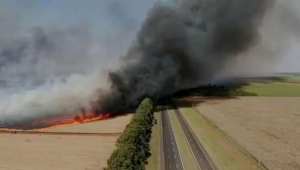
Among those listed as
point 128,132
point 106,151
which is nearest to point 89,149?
point 106,151

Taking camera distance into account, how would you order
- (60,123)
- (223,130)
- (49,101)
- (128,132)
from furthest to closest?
1. (49,101)
2. (60,123)
3. (223,130)
4. (128,132)

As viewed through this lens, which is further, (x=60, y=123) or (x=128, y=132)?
(x=60, y=123)

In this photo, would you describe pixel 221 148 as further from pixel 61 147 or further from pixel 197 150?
pixel 61 147

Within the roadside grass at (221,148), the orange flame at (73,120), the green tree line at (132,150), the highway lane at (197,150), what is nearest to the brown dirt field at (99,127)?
the orange flame at (73,120)

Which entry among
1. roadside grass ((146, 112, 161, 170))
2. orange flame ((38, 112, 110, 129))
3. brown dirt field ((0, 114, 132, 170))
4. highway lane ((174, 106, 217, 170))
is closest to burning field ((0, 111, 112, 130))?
orange flame ((38, 112, 110, 129))

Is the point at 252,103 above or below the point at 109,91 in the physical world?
below

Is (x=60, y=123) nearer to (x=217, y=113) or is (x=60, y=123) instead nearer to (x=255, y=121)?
(x=217, y=113)

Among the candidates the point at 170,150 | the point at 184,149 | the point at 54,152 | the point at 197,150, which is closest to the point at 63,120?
the point at 54,152

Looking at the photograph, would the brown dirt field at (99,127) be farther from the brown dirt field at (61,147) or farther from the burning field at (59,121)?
the burning field at (59,121)
